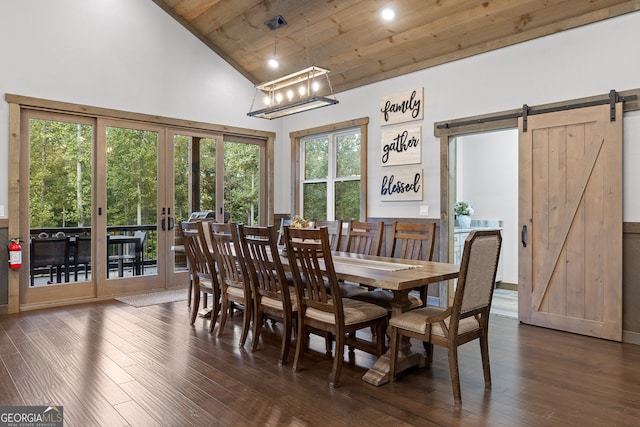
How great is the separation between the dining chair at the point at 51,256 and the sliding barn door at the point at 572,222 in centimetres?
519

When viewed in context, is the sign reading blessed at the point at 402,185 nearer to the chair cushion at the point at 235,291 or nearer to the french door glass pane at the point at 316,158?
the french door glass pane at the point at 316,158

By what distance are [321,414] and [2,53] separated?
5054 millimetres

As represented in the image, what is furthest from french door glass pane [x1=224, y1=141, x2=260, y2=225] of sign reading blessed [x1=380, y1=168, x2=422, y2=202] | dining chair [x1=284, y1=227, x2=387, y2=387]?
dining chair [x1=284, y1=227, x2=387, y2=387]

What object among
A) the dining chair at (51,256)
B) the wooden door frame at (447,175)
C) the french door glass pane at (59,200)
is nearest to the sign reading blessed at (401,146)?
the wooden door frame at (447,175)

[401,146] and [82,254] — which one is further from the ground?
[401,146]

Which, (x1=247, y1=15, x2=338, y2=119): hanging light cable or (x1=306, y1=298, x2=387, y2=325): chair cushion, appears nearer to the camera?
(x1=306, y1=298, x2=387, y2=325): chair cushion

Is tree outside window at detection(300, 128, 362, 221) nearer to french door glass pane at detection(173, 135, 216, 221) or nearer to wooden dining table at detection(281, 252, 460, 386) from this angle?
french door glass pane at detection(173, 135, 216, 221)

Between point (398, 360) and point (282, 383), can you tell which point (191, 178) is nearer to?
point (282, 383)

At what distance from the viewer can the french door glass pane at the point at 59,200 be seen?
16.4 feet

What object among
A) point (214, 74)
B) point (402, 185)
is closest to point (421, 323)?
point (402, 185)

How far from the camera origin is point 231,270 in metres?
3.69

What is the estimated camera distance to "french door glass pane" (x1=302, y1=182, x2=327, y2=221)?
6.70 metres

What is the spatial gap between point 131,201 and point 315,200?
2.69 metres

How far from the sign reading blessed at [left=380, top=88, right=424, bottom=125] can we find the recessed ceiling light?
Answer: 0.93m
